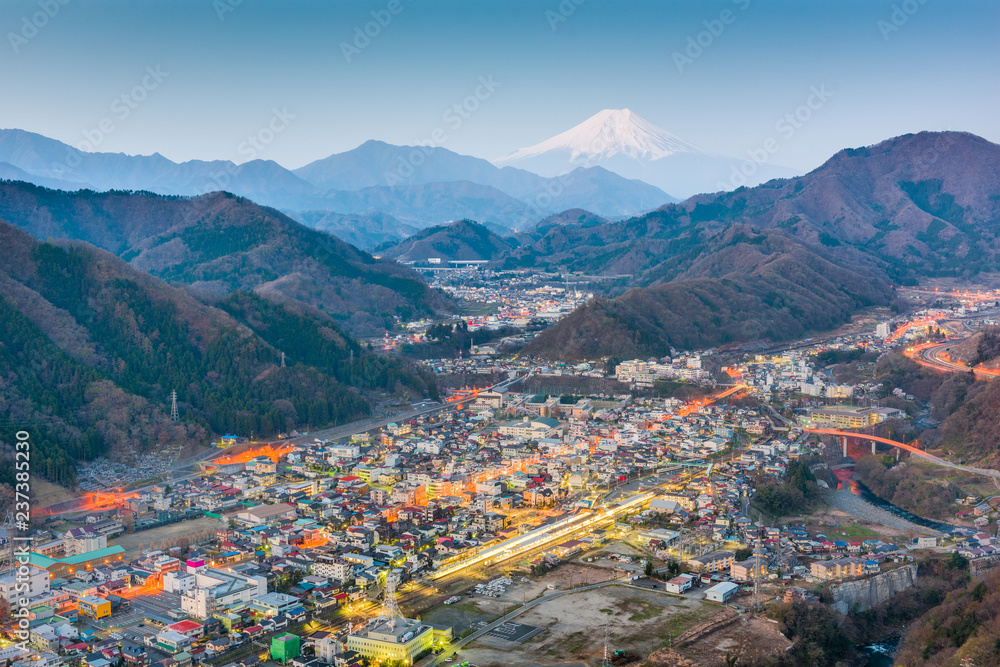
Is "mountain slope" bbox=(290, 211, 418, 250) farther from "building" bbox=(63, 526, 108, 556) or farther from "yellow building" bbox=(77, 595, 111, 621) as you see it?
"yellow building" bbox=(77, 595, 111, 621)

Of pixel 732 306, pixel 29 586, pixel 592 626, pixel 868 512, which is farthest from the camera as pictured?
pixel 732 306

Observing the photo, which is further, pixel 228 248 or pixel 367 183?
pixel 367 183

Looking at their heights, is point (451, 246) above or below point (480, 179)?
below

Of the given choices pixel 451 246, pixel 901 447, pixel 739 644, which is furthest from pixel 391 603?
pixel 451 246

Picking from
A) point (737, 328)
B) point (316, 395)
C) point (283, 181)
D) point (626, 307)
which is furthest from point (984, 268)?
point (283, 181)

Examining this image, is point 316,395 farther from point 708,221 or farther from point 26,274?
point 708,221

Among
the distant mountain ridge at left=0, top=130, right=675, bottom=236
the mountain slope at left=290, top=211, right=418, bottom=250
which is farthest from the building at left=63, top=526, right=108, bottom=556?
the distant mountain ridge at left=0, top=130, right=675, bottom=236

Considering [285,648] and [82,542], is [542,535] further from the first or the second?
[82,542]
